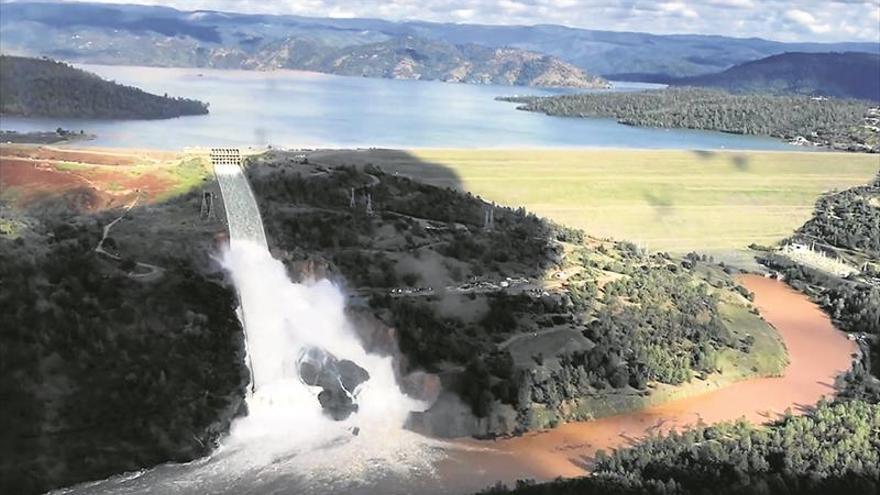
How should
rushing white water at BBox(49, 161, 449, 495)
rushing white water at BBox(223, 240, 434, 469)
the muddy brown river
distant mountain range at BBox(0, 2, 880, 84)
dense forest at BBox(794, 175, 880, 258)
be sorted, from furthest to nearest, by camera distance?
dense forest at BBox(794, 175, 880, 258), distant mountain range at BBox(0, 2, 880, 84), rushing white water at BBox(223, 240, 434, 469), rushing white water at BBox(49, 161, 449, 495), the muddy brown river

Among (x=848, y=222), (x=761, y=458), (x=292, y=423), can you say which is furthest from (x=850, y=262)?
(x=292, y=423)

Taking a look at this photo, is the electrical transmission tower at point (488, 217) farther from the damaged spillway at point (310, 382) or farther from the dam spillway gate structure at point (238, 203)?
the damaged spillway at point (310, 382)

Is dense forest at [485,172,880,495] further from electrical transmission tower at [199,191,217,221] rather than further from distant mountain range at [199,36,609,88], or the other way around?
distant mountain range at [199,36,609,88]

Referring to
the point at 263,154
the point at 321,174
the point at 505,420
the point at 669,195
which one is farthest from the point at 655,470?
the point at 669,195

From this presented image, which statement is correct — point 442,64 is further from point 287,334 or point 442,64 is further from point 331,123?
point 287,334

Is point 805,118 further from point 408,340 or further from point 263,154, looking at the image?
point 408,340

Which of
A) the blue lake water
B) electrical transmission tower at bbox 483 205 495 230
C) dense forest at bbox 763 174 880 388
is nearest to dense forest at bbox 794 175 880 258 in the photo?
dense forest at bbox 763 174 880 388

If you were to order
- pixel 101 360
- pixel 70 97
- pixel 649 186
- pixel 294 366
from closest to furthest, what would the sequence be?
pixel 101 360 < pixel 294 366 < pixel 70 97 < pixel 649 186
